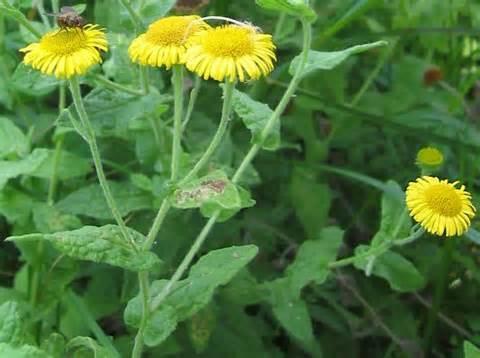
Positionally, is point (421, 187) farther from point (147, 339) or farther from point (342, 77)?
point (342, 77)

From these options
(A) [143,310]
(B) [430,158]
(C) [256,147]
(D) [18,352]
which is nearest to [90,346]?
(A) [143,310]

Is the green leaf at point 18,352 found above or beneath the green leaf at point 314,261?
above

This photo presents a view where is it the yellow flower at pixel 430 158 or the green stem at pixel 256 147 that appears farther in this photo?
the yellow flower at pixel 430 158

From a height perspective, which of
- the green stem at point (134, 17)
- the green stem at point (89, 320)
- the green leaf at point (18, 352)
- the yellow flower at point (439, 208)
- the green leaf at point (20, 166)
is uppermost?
the green stem at point (134, 17)

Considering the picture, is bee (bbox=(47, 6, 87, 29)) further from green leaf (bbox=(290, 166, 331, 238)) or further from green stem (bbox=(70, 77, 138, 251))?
green leaf (bbox=(290, 166, 331, 238))

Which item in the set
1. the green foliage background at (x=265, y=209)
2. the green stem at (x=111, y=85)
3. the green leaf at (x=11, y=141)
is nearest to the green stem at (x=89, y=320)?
the green foliage background at (x=265, y=209)

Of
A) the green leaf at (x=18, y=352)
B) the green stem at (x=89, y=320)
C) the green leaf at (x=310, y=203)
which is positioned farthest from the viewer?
the green leaf at (x=310, y=203)

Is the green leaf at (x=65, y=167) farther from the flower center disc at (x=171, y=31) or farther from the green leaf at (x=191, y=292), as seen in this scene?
the flower center disc at (x=171, y=31)
